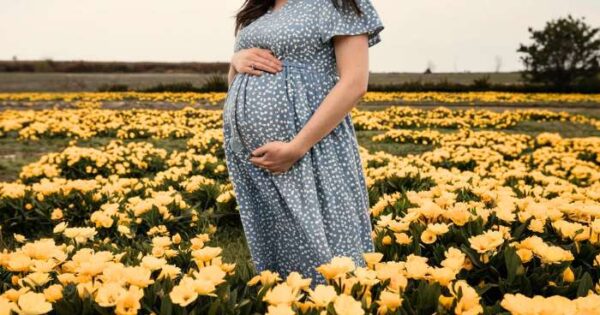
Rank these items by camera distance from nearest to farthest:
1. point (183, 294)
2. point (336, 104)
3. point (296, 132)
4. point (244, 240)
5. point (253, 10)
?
point (183, 294) → point (336, 104) → point (296, 132) → point (253, 10) → point (244, 240)

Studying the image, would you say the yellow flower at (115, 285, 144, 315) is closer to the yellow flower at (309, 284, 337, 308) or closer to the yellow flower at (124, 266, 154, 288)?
the yellow flower at (124, 266, 154, 288)

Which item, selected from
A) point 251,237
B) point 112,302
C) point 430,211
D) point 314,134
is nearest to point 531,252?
point 430,211

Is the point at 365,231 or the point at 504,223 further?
the point at 504,223

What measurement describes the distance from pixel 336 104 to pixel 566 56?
118 ft

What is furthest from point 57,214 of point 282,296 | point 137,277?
point 282,296

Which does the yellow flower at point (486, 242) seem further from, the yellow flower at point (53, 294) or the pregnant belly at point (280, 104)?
the yellow flower at point (53, 294)

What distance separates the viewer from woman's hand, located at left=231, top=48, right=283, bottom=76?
195cm

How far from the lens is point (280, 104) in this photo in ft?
6.31

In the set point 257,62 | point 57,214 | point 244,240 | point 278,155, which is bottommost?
point 244,240

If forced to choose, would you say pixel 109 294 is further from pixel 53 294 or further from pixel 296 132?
pixel 296 132

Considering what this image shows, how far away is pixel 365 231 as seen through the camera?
2.14 metres

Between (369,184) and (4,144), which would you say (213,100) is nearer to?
(4,144)

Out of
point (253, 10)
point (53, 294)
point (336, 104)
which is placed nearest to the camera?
point (53, 294)

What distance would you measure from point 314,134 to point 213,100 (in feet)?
60.8
